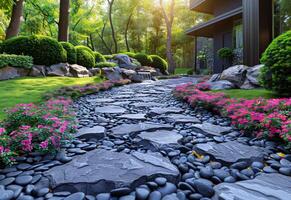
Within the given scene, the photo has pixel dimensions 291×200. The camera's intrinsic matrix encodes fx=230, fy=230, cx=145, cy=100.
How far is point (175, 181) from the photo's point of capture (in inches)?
61.6

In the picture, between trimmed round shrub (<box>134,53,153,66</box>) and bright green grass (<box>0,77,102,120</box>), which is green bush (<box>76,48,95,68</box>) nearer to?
bright green grass (<box>0,77,102,120</box>)

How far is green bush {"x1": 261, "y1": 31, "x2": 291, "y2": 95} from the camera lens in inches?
154

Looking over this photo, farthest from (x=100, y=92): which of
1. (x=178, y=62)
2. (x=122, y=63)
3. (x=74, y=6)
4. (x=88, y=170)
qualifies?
(x=178, y=62)

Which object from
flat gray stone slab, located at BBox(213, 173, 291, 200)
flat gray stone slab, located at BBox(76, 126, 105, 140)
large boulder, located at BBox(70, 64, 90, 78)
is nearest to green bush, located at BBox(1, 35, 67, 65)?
large boulder, located at BBox(70, 64, 90, 78)

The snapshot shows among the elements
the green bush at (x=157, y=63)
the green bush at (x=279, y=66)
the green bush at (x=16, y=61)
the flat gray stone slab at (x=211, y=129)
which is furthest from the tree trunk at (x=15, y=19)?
the flat gray stone slab at (x=211, y=129)

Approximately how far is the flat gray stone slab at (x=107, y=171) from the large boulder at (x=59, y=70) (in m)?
7.18

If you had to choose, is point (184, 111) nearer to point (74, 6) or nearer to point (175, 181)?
point (175, 181)

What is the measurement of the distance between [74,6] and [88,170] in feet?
59.6

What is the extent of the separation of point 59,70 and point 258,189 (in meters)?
8.35

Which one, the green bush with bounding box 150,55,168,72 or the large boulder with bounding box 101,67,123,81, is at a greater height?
the green bush with bounding box 150,55,168,72

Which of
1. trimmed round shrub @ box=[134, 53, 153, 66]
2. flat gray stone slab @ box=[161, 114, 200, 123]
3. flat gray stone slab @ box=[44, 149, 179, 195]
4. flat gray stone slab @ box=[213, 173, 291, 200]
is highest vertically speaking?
trimmed round shrub @ box=[134, 53, 153, 66]

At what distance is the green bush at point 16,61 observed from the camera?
7.07 meters

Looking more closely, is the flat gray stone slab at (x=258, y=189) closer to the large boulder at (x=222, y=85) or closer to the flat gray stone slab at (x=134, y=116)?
the flat gray stone slab at (x=134, y=116)

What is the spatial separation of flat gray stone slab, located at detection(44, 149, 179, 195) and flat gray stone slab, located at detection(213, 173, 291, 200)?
34 centimetres
